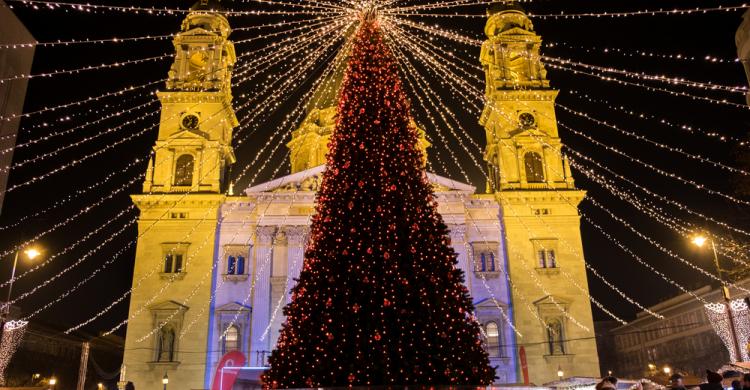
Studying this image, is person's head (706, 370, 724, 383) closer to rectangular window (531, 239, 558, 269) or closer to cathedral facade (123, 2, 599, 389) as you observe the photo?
cathedral facade (123, 2, 599, 389)

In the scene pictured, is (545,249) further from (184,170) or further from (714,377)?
(714,377)

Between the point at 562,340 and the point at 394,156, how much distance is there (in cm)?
2447

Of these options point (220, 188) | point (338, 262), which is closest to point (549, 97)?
point (220, 188)

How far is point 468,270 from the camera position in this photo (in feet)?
114

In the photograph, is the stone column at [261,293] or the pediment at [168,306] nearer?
the stone column at [261,293]

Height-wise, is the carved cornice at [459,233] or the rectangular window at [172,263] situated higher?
the carved cornice at [459,233]

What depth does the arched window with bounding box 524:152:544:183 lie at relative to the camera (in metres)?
36.4

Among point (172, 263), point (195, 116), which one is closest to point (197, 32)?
point (195, 116)

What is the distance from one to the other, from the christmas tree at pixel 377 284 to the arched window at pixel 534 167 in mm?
25052

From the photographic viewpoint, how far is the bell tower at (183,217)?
32.2 m

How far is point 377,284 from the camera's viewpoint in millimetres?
11219

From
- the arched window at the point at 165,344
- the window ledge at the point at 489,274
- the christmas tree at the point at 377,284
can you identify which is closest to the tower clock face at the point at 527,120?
the window ledge at the point at 489,274

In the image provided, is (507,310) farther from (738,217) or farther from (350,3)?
(350,3)

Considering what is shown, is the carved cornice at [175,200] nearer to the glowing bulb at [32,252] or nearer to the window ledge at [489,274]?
the glowing bulb at [32,252]
